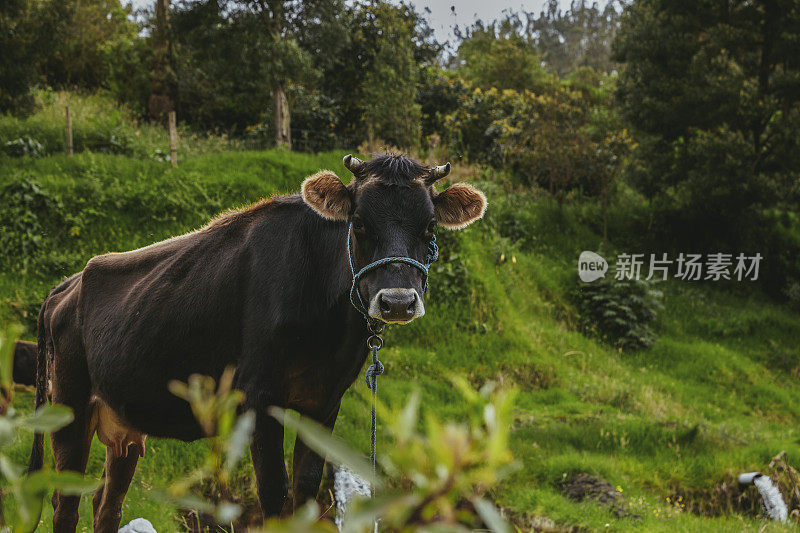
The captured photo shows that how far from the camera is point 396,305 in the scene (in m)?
2.54

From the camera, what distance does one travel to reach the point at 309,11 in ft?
50.4

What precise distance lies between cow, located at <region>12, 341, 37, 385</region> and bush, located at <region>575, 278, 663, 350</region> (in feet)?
31.3

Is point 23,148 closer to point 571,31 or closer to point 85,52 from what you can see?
point 85,52

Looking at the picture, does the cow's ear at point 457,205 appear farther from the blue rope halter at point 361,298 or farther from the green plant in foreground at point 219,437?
the green plant in foreground at point 219,437

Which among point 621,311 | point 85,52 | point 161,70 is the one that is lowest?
point 621,311

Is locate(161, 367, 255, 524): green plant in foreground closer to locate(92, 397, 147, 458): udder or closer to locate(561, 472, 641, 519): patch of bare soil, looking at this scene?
locate(92, 397, 147, 458): udder

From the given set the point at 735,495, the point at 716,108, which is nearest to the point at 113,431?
the point at 735,495

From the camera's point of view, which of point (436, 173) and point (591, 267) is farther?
point (591, 267)

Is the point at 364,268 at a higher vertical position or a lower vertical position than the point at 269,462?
higher

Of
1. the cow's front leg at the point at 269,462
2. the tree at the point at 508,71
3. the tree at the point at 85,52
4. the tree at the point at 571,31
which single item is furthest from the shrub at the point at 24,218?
the tree at the point at 571,31

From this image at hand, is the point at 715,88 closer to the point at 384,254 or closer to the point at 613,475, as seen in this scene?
the point at 613,475

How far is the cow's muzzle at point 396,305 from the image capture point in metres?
2.54

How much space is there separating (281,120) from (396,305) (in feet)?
46.7

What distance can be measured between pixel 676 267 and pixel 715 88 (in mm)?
4445
